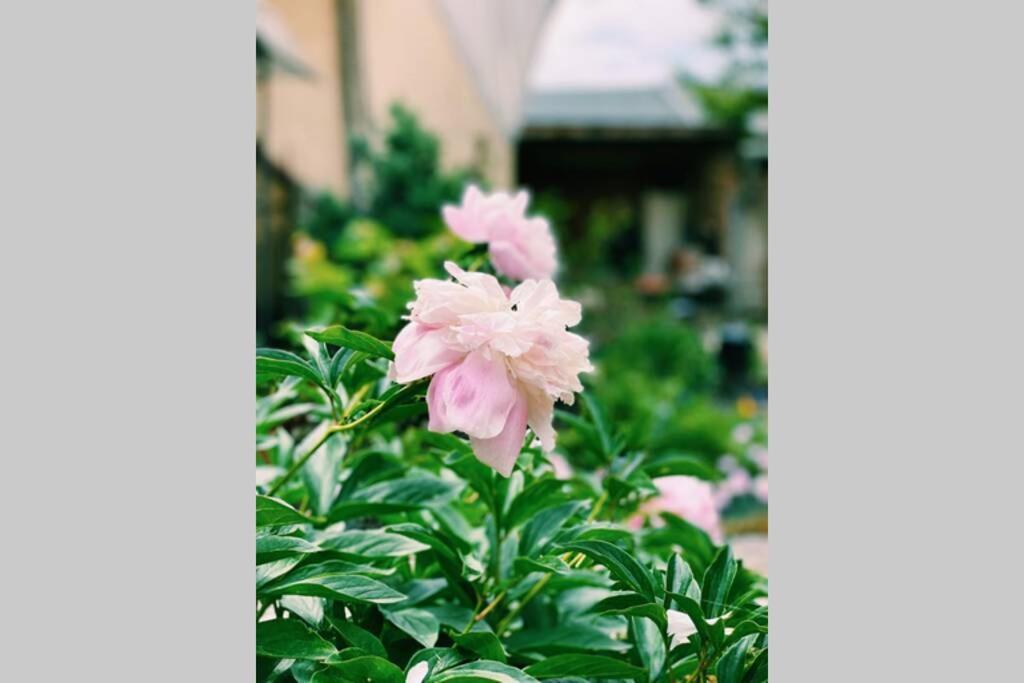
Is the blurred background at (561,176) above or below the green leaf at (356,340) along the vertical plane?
above

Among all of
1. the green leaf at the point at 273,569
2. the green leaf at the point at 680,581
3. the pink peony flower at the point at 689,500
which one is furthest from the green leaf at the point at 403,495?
the pink peony flower at the point at 689,500

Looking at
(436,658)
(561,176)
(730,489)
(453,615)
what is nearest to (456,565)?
(453,615)

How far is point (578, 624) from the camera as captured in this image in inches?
34.0

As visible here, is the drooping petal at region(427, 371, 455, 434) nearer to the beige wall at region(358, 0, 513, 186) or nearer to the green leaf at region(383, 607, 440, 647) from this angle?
the green leaf at region(383, 607, 440, 647)

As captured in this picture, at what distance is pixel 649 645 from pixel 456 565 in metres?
0.16

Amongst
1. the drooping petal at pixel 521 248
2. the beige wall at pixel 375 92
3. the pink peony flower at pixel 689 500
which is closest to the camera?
the drooping petal at pixel 521 248

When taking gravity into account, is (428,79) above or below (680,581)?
above

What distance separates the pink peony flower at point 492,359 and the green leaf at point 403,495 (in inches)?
8.2

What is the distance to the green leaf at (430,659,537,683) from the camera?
0.61 meters

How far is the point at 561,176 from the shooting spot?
43.7 feet

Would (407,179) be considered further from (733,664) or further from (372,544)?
(733,664)

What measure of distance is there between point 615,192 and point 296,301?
9.26 m

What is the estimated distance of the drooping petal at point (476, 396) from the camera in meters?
0.61

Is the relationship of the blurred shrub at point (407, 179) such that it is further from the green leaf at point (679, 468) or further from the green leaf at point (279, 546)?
the green leaf at point (279, 546)
